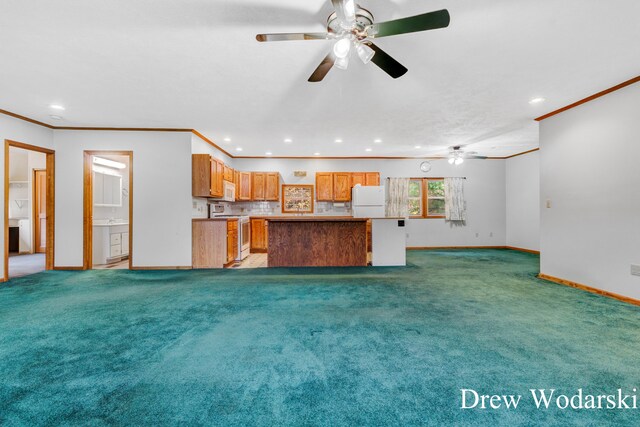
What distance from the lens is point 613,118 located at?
3473 mm

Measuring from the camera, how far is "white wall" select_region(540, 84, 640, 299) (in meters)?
3.31

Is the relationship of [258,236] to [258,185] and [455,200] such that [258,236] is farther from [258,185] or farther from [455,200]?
[455,200]

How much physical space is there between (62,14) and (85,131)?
3.78 metres

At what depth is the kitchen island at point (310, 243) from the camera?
17.5 ft

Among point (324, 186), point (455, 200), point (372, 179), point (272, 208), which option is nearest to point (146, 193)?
point (272, 208)

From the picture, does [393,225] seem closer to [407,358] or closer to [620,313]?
[620,313]

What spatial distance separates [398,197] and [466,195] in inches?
81.2

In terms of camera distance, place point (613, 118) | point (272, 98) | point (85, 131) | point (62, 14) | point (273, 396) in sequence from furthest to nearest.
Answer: point (85, 131), point (272, 98), point (613, 118), point (62, 14), point (273, 396)

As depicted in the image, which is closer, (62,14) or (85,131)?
(62,14)

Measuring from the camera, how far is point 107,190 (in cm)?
643

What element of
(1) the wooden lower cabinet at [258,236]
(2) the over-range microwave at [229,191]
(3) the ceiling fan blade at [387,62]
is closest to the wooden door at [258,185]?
(1) the wooden lower cabinet at [258,236]

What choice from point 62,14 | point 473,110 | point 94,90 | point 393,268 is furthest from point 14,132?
point 473,110

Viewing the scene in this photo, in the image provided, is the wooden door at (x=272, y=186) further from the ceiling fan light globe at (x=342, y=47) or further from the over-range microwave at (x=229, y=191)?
the ceiling fan light globe at (x=342, y=47)

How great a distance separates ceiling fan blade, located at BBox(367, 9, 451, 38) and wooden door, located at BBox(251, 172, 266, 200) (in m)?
6.10
